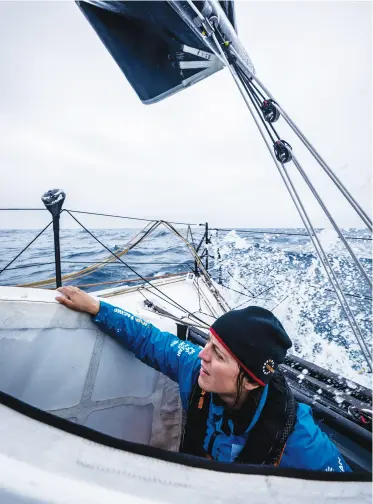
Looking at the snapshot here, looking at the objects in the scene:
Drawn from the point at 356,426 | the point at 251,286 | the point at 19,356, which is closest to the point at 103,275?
the point at 251,286

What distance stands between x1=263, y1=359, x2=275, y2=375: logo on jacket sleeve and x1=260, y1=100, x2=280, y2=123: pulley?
1.32m

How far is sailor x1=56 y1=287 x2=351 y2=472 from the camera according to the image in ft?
4.11

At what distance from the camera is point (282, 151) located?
4.94 feet

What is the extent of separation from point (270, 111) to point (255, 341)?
4.12ft

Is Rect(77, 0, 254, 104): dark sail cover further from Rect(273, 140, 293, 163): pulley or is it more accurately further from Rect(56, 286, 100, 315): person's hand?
Rect(56, 286, 100, 315): person's hand

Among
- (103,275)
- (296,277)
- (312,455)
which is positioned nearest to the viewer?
(312,455)

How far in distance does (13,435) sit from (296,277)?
9.83 meters

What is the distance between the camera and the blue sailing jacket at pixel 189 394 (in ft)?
4.01

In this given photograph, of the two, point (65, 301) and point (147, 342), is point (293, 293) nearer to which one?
point (147, 342)

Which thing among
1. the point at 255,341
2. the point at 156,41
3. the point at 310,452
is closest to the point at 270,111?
the point at 156,41

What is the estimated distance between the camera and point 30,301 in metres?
1.68

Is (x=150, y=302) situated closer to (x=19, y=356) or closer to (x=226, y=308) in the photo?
(x=226, y=308)

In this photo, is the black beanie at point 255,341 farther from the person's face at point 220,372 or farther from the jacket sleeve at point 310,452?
the jacket sleeve at point 310,452

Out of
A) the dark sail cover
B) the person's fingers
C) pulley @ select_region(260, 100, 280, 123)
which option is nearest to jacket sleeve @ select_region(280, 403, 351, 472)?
the person's fingers
